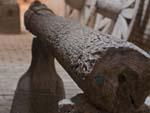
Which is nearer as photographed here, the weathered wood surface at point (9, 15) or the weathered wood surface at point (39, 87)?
the weathered wood surface at point (39, 87)

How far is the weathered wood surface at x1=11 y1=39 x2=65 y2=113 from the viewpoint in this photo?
3.12 m

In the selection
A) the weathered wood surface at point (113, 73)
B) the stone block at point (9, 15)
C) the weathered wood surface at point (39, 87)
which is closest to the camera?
the weathered wood surface at point (113, 73)

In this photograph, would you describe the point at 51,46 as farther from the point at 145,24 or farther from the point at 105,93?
the point at 145,24

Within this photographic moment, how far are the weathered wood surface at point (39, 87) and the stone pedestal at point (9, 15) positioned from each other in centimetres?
385

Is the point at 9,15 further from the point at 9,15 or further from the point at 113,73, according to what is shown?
the point at 113,73

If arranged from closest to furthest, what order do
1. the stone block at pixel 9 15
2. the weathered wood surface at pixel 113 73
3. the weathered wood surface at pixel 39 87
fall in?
the weathered wood surface at pixel 113 73 < the weathered wood surface at pixel 39 87 < the stone block at pixel 9 15

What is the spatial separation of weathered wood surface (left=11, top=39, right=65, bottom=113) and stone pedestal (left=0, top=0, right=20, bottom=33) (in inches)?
151

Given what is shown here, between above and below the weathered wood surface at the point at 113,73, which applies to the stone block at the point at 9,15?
below

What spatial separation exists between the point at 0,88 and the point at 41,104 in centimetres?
96

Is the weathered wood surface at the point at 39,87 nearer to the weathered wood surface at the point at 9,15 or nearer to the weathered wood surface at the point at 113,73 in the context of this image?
the weathered wood surface at the point at 113,73

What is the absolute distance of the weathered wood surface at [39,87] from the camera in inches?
123

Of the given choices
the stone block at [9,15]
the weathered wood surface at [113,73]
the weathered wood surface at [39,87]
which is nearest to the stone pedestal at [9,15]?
the stone block at [9,15]

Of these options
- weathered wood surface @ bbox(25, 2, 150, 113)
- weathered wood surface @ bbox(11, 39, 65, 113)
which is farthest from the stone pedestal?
weathered wood surface @ bbox(25, 2, 150, 113)

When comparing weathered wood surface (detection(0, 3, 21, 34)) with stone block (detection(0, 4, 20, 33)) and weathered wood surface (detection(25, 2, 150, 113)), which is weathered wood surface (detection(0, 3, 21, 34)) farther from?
weathered wood surface (detection(25, 2, 150, 113))
